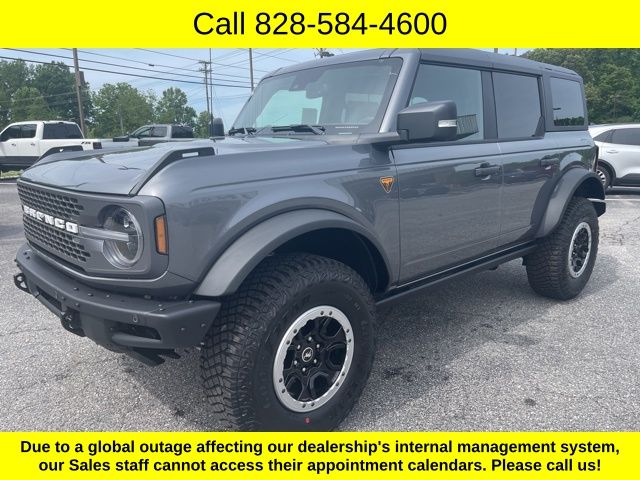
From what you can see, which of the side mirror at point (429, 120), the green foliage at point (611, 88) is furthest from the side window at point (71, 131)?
the green foliage at point (611, 88)

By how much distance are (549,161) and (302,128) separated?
2278 mm

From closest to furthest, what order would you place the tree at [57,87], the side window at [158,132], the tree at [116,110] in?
the side window at [158,132], the tree at [57,87], the tree at [116,110]

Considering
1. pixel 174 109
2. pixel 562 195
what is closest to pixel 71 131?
→ pixel 562 195

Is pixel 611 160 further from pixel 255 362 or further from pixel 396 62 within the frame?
pixel 255 362

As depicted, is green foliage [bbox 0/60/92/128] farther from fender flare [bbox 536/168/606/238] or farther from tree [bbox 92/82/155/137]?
fender flare [bbox 536/168/606/238]

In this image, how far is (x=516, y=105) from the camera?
3984 mm

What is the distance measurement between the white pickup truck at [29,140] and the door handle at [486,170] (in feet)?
55.3

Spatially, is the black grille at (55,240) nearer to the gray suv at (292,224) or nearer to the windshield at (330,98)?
the gray suv at (292,224)

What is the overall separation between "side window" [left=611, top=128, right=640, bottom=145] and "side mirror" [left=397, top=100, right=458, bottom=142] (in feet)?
Result: 35.9

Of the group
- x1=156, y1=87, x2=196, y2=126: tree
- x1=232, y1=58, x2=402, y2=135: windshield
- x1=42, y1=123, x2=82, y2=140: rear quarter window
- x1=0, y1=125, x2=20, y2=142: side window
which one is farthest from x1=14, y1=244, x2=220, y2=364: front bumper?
x1=156, y1=87, x2=196, y2=126: tree

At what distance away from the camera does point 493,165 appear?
139 inches

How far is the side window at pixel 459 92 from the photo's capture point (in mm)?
3160

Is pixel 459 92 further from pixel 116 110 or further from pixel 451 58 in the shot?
pixel 116 110
